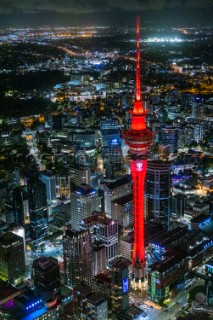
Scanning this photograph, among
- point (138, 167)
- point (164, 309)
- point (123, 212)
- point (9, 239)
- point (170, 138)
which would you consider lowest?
point (164, 309)

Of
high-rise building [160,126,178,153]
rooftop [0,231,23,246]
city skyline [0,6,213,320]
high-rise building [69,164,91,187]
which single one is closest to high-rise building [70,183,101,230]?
city skyline [0,6,213,320]

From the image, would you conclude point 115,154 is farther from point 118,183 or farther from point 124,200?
point 124,200

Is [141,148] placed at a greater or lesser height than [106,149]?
greater

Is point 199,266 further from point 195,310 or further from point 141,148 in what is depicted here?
point 141,148

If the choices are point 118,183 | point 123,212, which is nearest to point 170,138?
point 118,183

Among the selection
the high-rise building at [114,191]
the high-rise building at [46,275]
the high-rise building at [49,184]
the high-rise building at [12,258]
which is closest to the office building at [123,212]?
the high-rise building at [114,191]

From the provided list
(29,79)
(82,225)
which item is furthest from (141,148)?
(29,79)

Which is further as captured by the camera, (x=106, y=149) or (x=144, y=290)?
(x=106, y=149)
